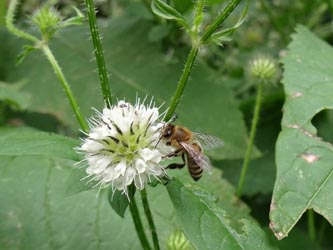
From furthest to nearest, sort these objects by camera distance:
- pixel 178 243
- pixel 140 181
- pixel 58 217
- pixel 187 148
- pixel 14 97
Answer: pixel 14 97
pixel 58 217
pixel 178 243
pixel 187 148
pixel 140 181

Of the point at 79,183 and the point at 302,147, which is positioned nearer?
the point at 79,183

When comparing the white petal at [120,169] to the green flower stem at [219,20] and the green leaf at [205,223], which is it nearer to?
the green leaf at [205,223]

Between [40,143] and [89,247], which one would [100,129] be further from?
[89,247]

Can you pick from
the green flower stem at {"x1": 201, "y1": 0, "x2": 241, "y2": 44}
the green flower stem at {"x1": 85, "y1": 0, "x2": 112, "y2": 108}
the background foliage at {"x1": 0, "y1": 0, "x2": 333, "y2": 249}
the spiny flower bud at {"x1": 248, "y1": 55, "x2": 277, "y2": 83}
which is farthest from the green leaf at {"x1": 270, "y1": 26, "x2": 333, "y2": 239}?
the green flower stem at {"x1": 85, "y1": 0, "x2": 112, "y2": 108}

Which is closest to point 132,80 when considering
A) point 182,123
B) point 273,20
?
point 182,123

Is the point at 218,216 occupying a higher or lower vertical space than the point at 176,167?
lower

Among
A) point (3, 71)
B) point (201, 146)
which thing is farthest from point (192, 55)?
point (3, 71)

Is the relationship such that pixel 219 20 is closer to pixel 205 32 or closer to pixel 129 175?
pixel 205 32
